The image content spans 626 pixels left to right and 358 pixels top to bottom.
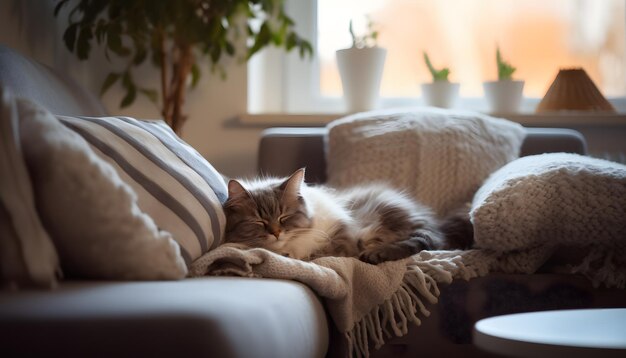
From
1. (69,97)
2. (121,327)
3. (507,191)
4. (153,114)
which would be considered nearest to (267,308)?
(121,327)

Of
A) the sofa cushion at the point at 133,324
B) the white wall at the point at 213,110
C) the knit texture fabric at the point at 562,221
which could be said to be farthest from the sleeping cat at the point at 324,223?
the white wall at the point at 213,110

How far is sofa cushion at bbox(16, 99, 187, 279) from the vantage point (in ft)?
3.34

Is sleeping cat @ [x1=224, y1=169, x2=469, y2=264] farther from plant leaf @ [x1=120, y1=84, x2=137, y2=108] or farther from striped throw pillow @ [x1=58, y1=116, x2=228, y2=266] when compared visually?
plant leaf @ [x1=120, y1=84, x2=137, y2=108]

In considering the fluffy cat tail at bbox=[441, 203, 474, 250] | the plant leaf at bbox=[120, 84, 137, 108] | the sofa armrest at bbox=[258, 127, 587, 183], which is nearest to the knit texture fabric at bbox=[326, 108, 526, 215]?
the sofa armrest at bbox=[258, 127, 587, 183]

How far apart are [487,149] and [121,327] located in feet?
5.47

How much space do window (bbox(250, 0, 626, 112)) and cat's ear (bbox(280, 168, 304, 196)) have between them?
1.43 meters

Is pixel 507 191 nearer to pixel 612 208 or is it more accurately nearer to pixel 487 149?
pixel 612 208

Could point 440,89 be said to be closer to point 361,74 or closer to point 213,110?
point 361,74

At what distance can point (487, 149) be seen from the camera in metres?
2.27

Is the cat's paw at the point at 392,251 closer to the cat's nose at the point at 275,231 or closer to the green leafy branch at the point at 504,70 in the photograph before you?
the cat's nose at the point at 275,231

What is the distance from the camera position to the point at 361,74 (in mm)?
2969

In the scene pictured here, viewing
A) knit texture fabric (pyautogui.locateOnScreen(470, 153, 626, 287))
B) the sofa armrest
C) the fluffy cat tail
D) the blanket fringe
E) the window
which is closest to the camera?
the blanket fringe

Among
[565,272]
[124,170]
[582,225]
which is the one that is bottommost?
[565,272]

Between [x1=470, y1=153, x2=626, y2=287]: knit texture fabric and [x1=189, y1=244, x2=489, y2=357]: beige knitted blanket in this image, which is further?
[x1=470, y1=153, x2=626, y2=287]: knit texture fabric
